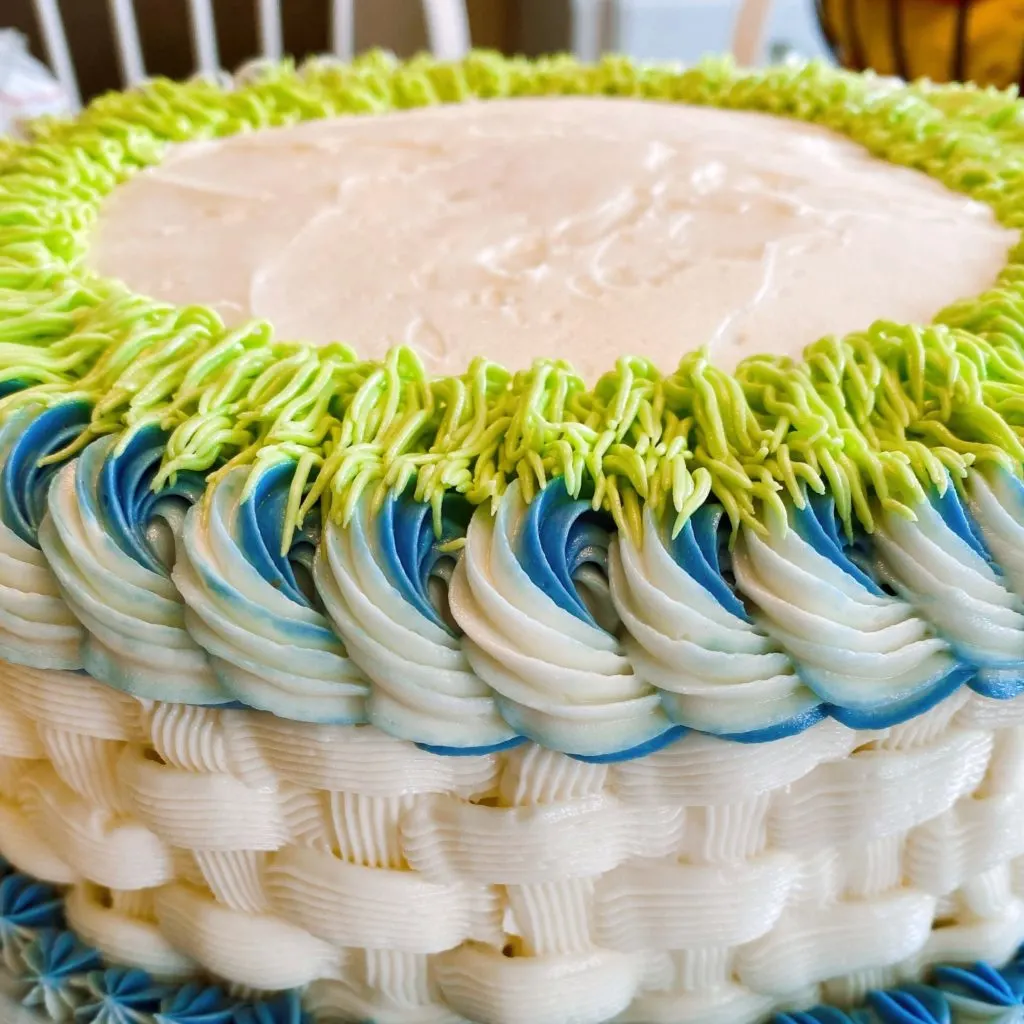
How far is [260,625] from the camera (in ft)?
2.52

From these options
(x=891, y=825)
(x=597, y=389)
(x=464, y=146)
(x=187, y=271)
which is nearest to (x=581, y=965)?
(x=891, y=825)

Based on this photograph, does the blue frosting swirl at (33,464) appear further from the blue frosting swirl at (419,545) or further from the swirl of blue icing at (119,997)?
the swirl of blue icing at (119,997)

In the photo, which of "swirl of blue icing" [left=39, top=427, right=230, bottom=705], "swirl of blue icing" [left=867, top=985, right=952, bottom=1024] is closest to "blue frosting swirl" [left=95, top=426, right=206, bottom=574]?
"swirl of blue icing" [left=39, top=427, right=230, bottom=705]

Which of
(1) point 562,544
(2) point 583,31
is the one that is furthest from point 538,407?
(2) point 583,31

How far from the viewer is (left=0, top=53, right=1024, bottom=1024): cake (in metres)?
0.77

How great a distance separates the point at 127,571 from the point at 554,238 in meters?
0.63

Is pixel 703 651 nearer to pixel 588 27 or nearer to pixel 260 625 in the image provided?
pixel 260 625

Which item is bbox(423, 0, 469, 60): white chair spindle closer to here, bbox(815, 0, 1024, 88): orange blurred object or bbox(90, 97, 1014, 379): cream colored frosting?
bbox(815, 0, 1024, 88): orange blurred object

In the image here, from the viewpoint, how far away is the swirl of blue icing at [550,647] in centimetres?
75

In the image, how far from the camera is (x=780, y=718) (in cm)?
76

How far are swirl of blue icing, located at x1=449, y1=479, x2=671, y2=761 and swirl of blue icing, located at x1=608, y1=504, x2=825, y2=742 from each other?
18 mm

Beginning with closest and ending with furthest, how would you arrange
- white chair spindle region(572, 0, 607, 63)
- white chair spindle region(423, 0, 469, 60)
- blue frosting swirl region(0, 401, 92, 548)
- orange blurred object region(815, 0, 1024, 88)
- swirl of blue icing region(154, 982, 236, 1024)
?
blue frosting swirl region(0, 401, 92, 548)
swirl of blue icing region(154, 982, 236, 1024)
orange blurred object region(815, 0, 1024, 88)
white chair spindle region(423, 0, 469, 60)
white chair spindle region(572, 0, 607, 63)

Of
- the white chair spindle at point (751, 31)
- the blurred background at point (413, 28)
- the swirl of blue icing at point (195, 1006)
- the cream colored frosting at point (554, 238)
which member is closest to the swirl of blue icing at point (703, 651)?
the cream colored frosting at point (554, 238)

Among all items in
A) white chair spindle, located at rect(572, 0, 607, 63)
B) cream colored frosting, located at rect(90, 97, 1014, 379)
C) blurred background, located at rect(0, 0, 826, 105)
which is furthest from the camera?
white chair spindle, located at rect(572, 0, 607, 63)
